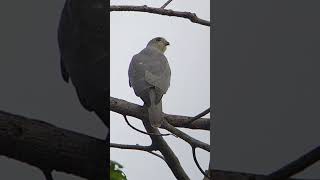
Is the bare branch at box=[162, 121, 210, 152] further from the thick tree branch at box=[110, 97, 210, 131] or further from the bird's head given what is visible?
the bird's head

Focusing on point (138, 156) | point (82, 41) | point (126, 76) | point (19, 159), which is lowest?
point (138, 156)

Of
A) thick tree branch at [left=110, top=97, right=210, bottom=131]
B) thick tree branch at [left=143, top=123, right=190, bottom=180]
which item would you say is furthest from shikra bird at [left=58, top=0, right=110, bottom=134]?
thick tree branch at [left=143, top=123, right=190, bottom=180]

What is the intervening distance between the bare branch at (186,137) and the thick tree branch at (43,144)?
0.40 meters

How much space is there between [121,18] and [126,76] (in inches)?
6.8

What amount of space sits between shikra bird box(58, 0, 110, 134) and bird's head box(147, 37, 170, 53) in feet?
0.44

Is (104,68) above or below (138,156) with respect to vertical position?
above

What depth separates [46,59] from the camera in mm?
1246
